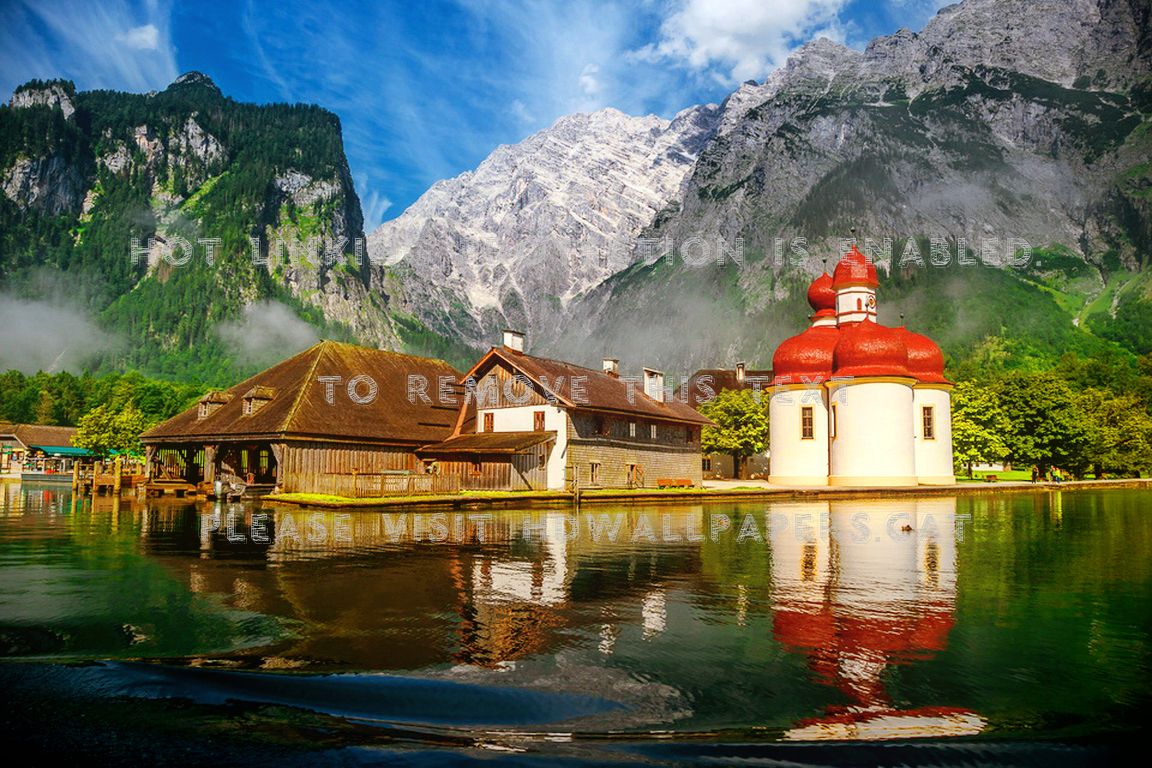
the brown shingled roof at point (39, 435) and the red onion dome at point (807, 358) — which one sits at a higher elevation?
the red onion dome at point (807, 358)

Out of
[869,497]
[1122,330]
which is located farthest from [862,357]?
[1122,330]

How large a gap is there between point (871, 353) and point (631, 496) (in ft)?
72.7

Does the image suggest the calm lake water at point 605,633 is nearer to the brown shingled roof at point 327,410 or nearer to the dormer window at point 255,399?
the brown shingled roof at point 327,410

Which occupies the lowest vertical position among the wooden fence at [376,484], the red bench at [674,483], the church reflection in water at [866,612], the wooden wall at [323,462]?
the church reflection in water at [866,612]

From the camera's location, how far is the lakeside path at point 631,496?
109 feet

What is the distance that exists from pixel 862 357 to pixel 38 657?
50969 millimetres

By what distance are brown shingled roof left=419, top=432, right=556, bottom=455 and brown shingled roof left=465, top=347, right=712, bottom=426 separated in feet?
9.04

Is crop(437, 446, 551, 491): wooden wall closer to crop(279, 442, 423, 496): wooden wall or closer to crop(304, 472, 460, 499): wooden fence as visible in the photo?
crop(279, 442, 423, 496): wooden wall

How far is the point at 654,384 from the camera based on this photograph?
192ft

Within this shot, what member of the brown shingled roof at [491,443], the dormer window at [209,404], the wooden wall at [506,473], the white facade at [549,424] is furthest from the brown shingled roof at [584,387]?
the dormer window at [209,404]

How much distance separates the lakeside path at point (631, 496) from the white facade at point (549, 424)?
2947mm

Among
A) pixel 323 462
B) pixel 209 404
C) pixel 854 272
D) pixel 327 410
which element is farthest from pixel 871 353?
pixel 209 404

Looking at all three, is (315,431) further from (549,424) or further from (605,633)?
(605,633)

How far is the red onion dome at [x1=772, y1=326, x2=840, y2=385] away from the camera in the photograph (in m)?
57.3
